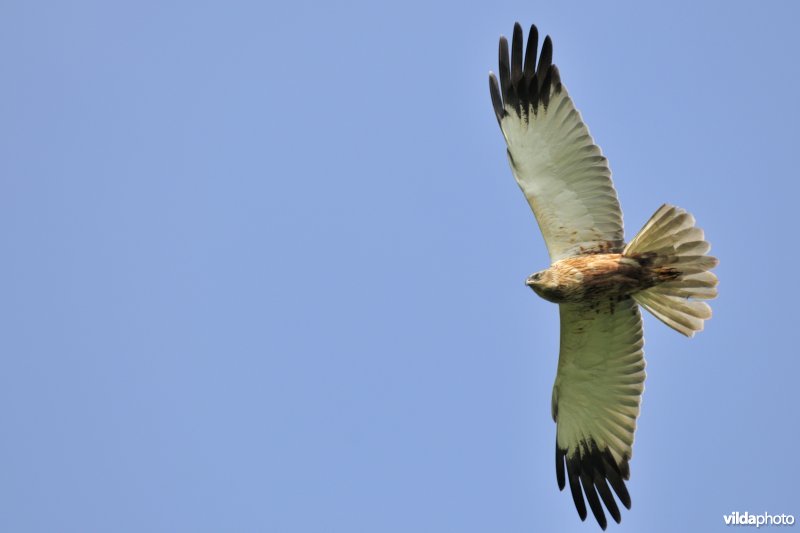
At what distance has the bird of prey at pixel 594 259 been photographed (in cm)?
970

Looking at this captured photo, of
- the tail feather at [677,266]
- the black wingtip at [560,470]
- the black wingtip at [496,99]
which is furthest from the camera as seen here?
the black wingtip at [560,470]

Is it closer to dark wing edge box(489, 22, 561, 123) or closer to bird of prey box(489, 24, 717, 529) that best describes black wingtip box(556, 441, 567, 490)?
bird of prey box(489, 24, 717, 529)

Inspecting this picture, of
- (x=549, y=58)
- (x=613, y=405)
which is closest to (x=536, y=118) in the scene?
(x=549, y=58)

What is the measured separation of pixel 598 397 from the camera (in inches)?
415

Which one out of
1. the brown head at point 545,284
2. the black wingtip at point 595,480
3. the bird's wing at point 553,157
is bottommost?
the black wingtip at point 595,480

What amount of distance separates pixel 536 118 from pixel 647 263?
1630 millimetres

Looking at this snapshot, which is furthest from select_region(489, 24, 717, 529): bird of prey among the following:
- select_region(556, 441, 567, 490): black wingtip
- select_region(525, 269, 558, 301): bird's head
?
select_region(556, 441, 567, 490): black wingtip

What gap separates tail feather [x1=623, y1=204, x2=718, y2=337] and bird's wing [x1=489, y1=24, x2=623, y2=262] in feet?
1.37

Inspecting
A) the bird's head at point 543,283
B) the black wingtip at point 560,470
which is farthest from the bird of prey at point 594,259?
the black wingtip at point 560,470

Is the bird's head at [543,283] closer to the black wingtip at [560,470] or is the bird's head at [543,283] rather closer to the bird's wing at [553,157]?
the bird's wing at [553,157]

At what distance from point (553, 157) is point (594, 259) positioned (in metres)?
0.98

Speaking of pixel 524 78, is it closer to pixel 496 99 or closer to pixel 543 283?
pixel 496 99

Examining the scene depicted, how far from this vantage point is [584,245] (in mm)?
10039

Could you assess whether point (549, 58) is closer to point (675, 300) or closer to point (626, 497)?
point (675, 300)
